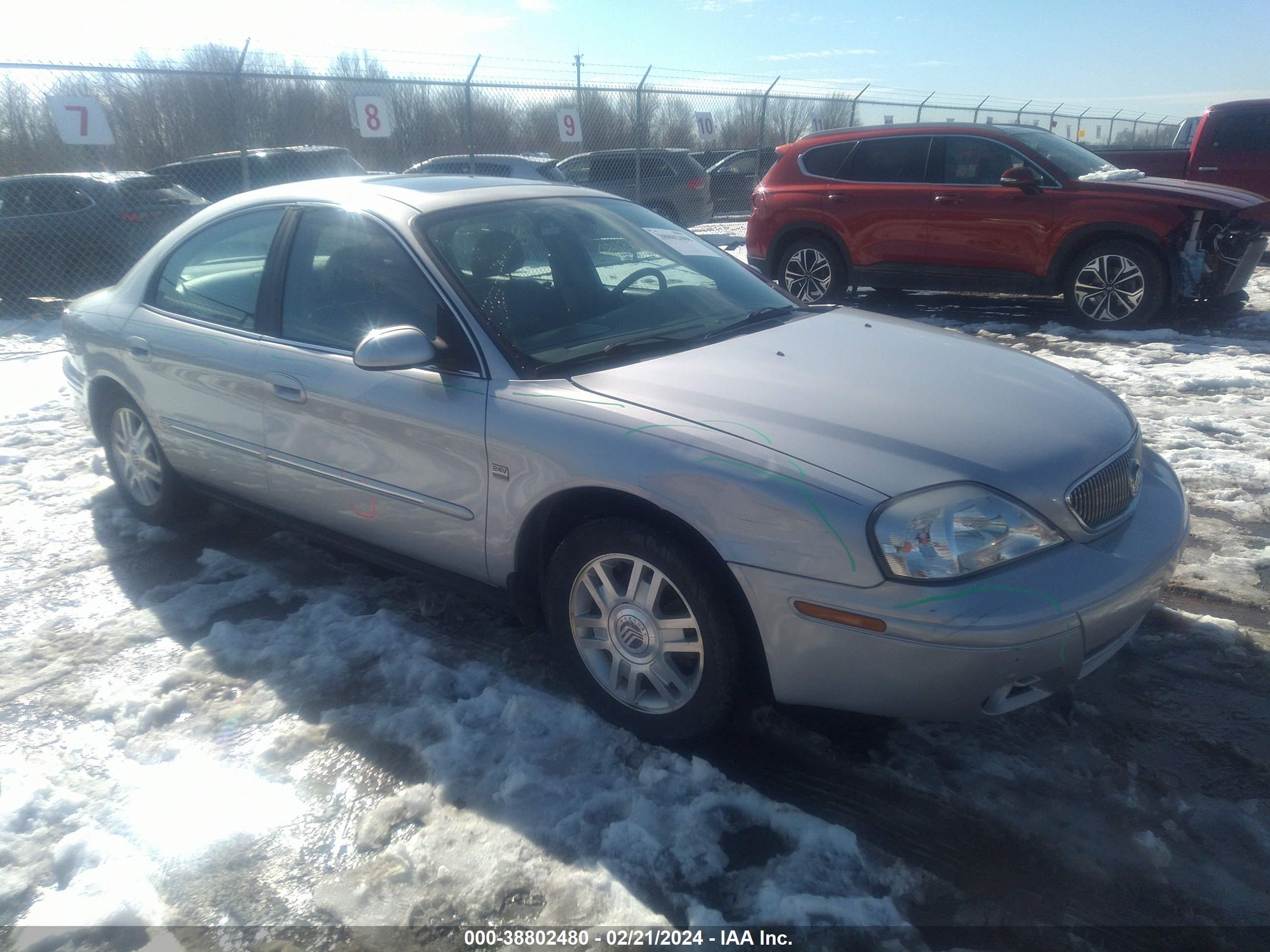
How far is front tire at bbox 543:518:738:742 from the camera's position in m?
2.47

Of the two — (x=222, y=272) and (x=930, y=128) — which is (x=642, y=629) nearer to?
(x=222, y=272)

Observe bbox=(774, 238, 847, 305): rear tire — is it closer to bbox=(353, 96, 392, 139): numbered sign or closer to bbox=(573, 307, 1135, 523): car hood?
bbox=(353, 96, 392, 139): numbered sign

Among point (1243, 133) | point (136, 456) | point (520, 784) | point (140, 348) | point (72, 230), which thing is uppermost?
point (1243, 133)

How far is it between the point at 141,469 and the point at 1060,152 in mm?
7767

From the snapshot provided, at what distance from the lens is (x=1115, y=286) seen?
7.74m

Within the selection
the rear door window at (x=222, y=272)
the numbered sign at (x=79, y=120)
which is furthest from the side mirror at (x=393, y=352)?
the numbered sign at (x=79, y=120)

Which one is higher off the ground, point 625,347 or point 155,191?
point 625,347

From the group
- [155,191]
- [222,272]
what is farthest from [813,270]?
[155,191]

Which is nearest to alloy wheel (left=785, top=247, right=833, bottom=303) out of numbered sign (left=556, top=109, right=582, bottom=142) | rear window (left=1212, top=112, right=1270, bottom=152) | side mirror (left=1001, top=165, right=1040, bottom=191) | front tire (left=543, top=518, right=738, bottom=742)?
side mirror (left=1001, top=165, right=1040, bottom=191)

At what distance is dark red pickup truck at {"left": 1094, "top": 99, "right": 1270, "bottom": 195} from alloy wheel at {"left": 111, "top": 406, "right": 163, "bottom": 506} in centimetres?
1194

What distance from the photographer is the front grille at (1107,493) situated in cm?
247

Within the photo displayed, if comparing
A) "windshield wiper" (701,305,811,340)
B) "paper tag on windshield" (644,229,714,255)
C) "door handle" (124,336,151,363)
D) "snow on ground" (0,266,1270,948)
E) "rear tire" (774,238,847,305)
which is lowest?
"snow on ground" (0,266,1270,948)

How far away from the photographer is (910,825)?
238 centimetres

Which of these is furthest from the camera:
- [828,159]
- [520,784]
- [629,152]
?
[629,152]
